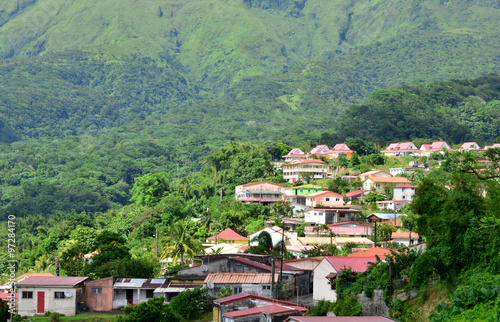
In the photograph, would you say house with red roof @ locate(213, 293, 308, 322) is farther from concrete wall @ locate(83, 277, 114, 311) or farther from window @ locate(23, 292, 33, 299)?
window @ locate(23, 292, 33, 299)

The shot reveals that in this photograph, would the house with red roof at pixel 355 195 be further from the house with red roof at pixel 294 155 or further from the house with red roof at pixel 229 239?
the house with red roof at pixel 294 155

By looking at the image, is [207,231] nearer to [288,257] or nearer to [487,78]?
[288,257]

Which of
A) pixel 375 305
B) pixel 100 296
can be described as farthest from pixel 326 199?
pixel 375 305

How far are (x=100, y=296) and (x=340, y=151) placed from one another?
270ft

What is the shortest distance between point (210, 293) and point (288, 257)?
1410cm

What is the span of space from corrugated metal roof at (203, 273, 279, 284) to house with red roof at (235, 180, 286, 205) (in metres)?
44.4

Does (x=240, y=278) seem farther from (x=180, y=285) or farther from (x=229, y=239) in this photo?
(x=229, y=239)

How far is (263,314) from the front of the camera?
29719 mm

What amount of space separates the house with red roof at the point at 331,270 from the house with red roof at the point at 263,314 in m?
4.99

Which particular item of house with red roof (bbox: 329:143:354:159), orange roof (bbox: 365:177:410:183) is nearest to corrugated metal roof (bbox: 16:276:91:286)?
orange roof (bbox: 365:177:410:183)

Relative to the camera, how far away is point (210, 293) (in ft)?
124

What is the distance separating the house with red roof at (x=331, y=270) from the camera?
115 ft

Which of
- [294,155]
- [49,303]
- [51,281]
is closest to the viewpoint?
[49,303]

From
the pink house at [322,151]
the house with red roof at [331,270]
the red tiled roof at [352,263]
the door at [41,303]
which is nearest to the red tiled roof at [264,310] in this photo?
the house with red roof at [331,270]
